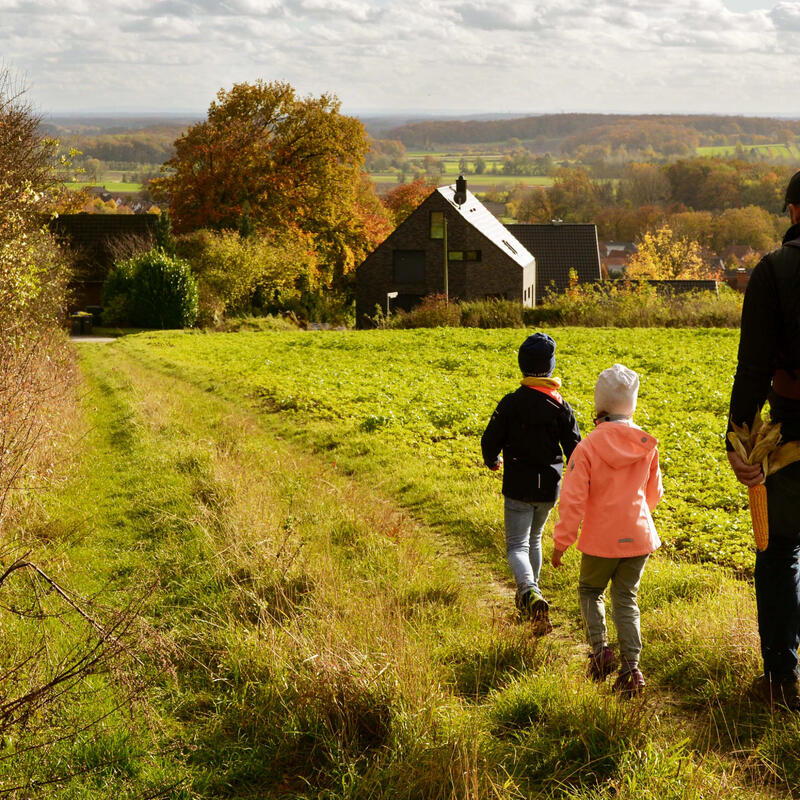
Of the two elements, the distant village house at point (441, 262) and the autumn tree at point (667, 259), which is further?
the autumn tree at point (667, 259)

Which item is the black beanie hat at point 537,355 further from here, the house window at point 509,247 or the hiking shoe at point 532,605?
the house window at point 509,247

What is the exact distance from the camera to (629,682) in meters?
4.00

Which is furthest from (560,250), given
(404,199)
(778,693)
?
(778,693)

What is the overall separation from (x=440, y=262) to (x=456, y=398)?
35.8 meters

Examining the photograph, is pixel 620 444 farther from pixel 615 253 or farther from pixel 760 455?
pixel 615 253

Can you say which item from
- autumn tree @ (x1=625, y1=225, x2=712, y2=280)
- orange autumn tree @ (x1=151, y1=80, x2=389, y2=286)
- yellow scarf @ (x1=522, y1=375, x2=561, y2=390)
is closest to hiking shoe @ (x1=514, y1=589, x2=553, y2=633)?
yellow scarf @ (x1=522, y1=375, x2=561, y2=390)

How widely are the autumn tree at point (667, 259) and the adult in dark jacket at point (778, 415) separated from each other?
7943 centimetres

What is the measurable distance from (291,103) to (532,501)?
153 feet

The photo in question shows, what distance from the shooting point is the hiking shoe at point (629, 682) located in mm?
3896

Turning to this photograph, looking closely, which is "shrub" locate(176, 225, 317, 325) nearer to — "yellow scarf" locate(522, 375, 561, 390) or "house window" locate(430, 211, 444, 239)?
"house window" locate(430, 211, 444, 239)

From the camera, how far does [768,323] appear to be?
3.70 m

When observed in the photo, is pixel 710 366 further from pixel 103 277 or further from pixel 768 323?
pixel 103 277

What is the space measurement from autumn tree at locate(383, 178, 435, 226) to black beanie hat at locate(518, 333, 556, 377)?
67.7 metres

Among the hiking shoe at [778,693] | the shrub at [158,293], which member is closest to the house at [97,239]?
the shrub at [158,293]
